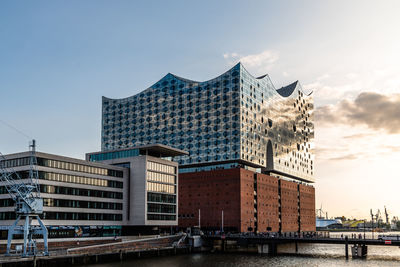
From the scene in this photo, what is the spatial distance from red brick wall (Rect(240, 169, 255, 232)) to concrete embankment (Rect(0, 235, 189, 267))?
3108cm

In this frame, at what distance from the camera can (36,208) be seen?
280ft

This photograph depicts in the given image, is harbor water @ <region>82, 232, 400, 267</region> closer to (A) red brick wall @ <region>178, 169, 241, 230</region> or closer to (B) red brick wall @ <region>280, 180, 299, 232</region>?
(A) red brick wall @ <region>178, 169, 241, 230</region>

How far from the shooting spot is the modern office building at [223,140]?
151 meters

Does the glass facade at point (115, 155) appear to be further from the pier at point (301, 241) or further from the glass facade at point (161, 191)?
the pier at point (301, 241)

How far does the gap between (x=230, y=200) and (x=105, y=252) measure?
61.9 metres

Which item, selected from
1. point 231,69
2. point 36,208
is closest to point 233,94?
point 231,69

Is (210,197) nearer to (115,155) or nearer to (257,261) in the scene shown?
(115,155)

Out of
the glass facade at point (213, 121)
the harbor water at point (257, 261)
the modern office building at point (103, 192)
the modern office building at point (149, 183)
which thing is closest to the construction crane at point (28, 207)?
the modern office building at point (103, 192)

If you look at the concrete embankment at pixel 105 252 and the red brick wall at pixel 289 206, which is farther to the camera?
the red brick wall at pixel 289 206

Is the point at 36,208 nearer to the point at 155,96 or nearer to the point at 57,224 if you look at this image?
the point at 57,224

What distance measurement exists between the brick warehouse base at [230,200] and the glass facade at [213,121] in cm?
555

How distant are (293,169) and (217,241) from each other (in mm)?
64648

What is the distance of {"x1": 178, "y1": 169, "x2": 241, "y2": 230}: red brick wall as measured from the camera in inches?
Result: 5802

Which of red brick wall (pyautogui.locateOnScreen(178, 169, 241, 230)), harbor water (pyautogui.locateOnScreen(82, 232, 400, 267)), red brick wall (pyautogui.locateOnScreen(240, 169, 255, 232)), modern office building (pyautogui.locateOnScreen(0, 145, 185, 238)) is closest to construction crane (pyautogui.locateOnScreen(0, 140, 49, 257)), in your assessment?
modern office building (pyautogui.locateOnScreen(0, 145, 185, 238))
